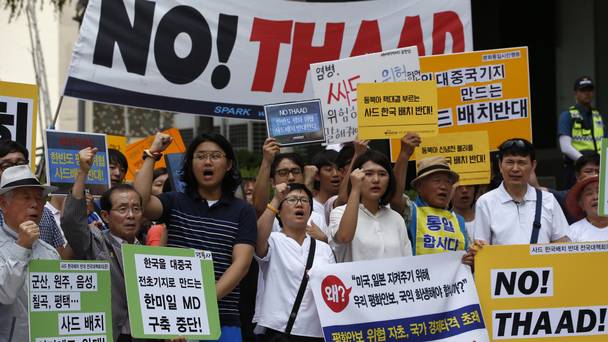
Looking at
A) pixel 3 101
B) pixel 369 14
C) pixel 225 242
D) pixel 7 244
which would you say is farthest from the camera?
pixel 369 14

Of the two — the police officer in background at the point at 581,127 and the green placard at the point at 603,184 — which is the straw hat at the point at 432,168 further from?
the police officer in background at the point at 581,127

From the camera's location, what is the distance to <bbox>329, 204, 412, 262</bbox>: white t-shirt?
7938mm

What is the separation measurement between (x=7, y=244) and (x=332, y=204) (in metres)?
2.77

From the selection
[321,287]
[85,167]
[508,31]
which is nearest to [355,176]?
[321,287]

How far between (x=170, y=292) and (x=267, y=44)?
3.53 metres

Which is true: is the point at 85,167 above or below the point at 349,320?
above

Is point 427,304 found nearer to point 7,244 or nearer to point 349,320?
point 349,320

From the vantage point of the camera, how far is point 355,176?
7.96 meters

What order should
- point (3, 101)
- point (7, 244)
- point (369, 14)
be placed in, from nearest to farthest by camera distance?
1. point (7, 244)
2. point (3, 101)
3. point (369, 14)

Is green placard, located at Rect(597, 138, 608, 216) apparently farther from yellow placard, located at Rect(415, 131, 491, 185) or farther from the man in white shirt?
yellow placard, located at Rect(415, 131, 491, 185)

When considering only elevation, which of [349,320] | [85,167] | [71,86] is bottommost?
[349,320]

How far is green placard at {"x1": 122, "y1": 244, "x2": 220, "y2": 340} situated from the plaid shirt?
0.97 metres

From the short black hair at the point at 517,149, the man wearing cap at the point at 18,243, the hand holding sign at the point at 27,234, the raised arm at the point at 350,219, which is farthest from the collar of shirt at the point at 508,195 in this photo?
the hand holding sign at the point at 27,234

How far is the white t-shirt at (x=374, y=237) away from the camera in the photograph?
794 centimetres
